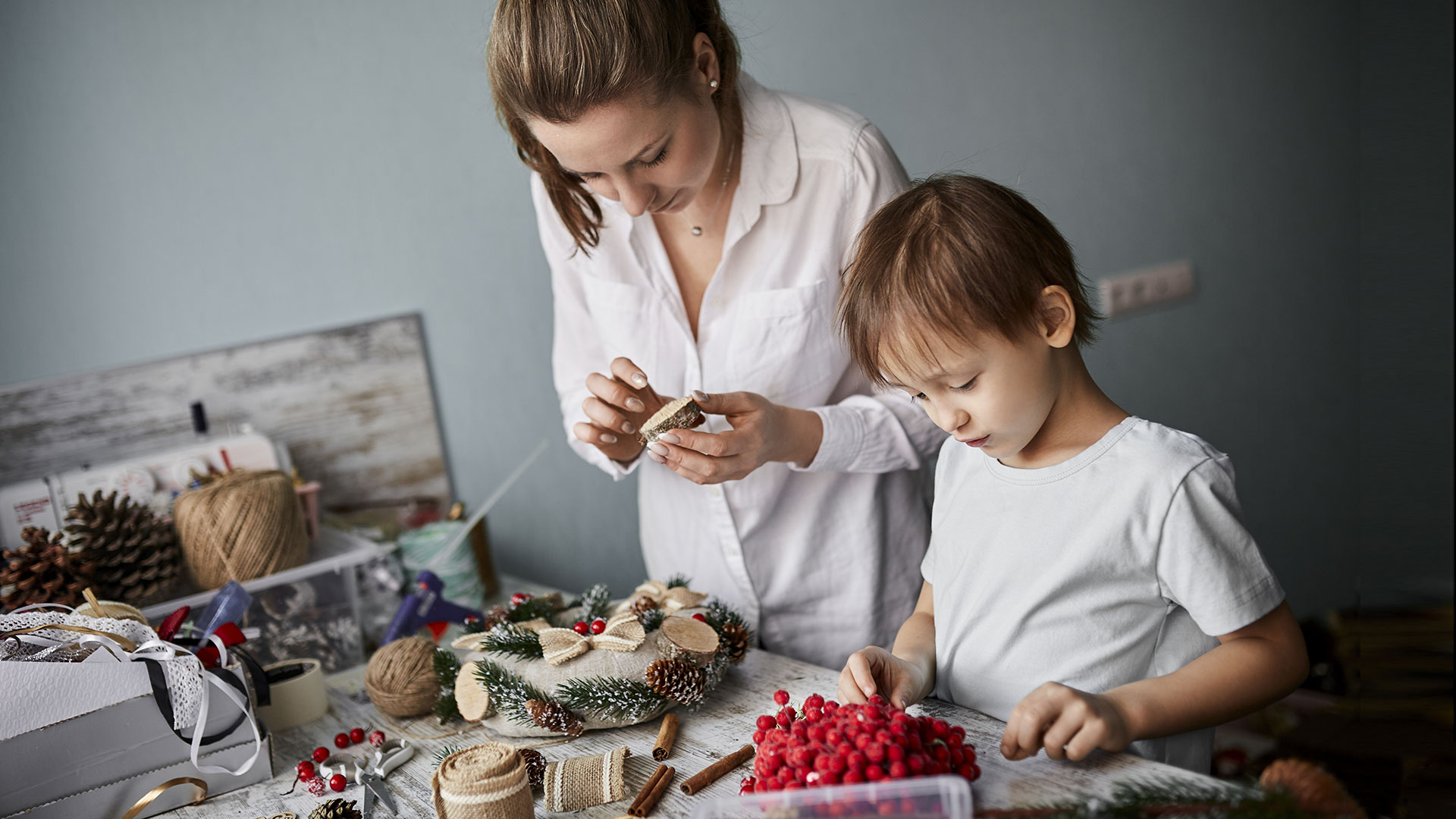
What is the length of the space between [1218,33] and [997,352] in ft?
7.45

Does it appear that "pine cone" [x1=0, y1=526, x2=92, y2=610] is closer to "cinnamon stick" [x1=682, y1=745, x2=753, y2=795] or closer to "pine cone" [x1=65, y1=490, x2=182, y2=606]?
"pine cone" [x1=65, y1=490, x2=182, y2=606]

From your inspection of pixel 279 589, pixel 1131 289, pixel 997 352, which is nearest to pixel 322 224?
pixel 279 589

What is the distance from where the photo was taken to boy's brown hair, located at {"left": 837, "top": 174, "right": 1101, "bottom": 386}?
829 mm

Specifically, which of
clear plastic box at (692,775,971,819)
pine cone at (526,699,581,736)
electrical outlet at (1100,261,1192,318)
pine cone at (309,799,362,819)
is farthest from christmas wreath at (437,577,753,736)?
electrical outlet at (1100,261,1192,318)

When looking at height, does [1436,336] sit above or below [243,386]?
below

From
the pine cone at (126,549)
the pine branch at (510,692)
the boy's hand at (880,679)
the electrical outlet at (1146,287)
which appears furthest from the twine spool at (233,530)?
the electrical outlet at (1146,287)

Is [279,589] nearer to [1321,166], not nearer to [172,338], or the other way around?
[172,338]

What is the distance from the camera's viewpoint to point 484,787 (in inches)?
29.7

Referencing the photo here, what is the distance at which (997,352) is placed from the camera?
2.75 feet

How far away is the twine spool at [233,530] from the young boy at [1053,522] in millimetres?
920

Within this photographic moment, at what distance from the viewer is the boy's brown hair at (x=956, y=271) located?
2.72 feet

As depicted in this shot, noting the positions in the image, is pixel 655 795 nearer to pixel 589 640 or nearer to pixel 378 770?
pixel 589 640

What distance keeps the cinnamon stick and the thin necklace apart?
2.34 ft

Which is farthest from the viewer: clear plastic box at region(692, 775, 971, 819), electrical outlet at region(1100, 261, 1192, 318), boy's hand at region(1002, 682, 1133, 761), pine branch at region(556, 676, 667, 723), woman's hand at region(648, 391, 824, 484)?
electrical outlet at region(1100, 261, 1192, 318)
